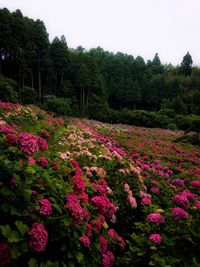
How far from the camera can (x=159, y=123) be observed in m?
24.1

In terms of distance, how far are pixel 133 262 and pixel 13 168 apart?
1636mm

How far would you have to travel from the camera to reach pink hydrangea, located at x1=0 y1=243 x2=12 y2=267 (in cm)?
146

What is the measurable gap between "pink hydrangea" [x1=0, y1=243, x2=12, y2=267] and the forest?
9495 mm

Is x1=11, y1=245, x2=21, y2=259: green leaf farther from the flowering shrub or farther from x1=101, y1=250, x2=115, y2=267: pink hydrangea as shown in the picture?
x1=101, y1=250, x2=115, y2=267: pink hydrangea

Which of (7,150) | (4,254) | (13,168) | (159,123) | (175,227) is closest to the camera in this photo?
(4,254)

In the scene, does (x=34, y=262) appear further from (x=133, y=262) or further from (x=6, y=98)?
(x=6, y=98)

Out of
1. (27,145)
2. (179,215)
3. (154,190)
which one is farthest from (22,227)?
(154,190)

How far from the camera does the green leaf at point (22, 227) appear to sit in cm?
158

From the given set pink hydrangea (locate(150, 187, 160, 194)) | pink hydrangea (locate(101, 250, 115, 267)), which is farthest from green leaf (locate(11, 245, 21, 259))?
pink hydrangea (locate(150, 187, 160, 194))

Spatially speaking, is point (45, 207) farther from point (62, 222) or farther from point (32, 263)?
Answer: point (32, 263)

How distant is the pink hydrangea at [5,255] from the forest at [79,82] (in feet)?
31.2

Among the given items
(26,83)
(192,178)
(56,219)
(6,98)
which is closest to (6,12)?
(26,83)

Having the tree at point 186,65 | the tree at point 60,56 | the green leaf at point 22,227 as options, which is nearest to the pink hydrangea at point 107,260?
the green leaf at point 22,227

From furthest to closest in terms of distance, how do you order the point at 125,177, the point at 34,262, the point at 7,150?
the point at 125,177 → the point at 7,150 → the point at 34,262
